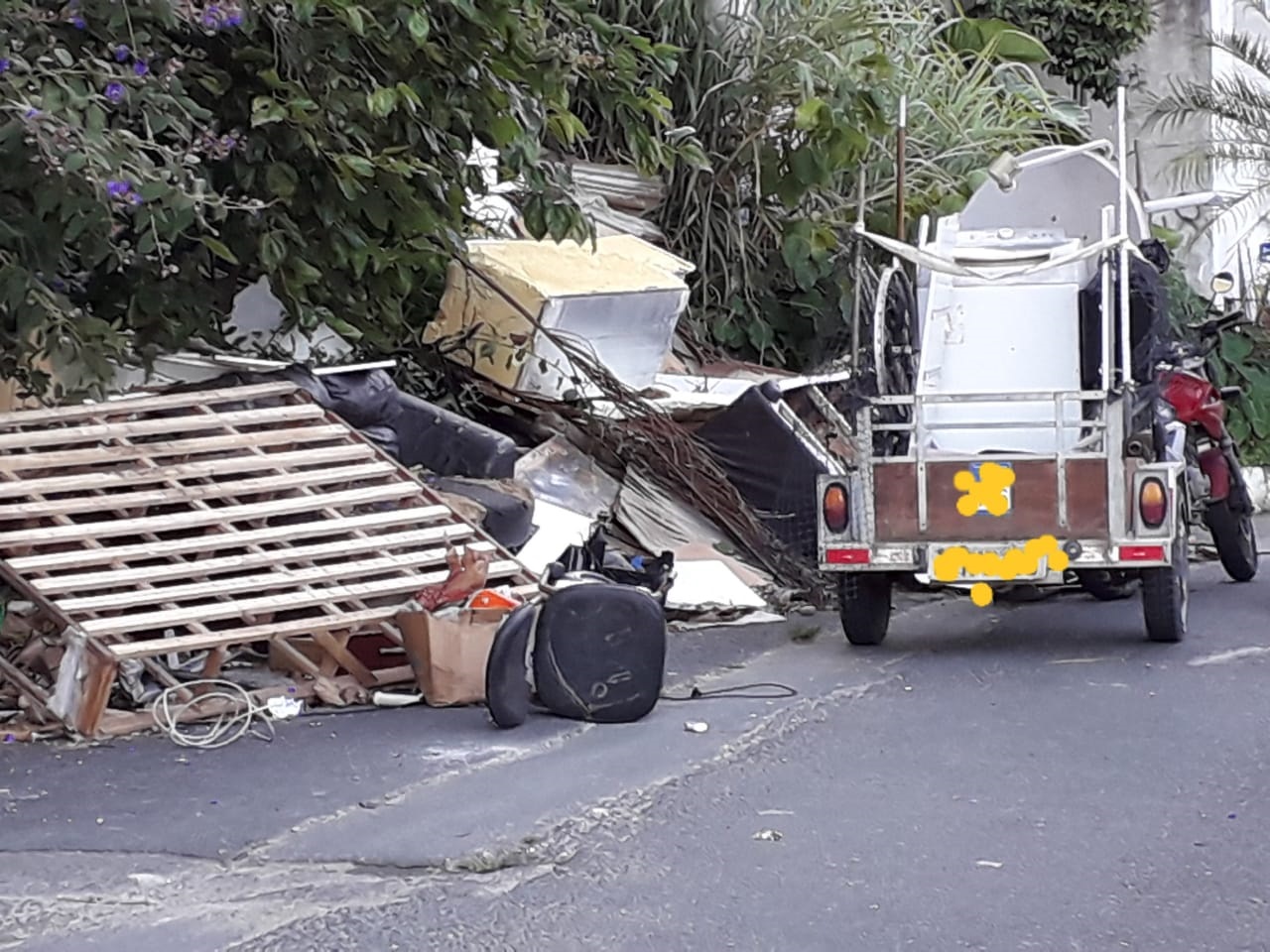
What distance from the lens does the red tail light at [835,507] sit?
28.6 feet

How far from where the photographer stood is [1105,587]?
10.2 metres

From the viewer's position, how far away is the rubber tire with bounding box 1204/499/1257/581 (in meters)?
10.7

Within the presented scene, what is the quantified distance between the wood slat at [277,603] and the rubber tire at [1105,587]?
3630 millimetres

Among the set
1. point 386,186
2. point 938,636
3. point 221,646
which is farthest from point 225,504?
point 938,636

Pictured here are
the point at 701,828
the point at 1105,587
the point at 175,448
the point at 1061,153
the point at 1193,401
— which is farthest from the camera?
the point at 1193,401

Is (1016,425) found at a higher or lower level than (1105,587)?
higher

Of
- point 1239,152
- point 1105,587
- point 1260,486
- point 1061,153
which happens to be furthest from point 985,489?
point 1239,152

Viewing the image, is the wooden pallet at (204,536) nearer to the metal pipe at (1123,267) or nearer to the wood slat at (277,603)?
the wood slat at (277,603)

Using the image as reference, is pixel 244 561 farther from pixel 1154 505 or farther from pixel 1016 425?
pixel 1154 505

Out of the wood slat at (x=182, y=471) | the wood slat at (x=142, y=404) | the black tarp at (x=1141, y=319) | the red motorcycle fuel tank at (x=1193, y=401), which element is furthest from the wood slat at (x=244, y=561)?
the red motorcycle fuel tank at (x=1193, y=401)

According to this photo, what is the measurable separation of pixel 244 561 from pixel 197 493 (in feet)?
1.54

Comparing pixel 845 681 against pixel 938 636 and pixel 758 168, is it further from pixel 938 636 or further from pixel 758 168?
pixel 758 168

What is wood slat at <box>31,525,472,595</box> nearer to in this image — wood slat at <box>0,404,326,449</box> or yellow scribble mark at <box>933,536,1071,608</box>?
wood slat at <box>0,404,326,449</box>

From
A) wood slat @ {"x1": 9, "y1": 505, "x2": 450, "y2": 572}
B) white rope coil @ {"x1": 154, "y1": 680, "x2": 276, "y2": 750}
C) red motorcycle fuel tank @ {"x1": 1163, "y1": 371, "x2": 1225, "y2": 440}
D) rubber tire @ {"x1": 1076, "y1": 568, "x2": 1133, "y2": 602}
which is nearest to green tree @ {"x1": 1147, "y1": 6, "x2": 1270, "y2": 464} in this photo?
red motorcycle fuel tank @ {"x1": 1163, "y1": 371, "x2": 1225, "y2": 440}
